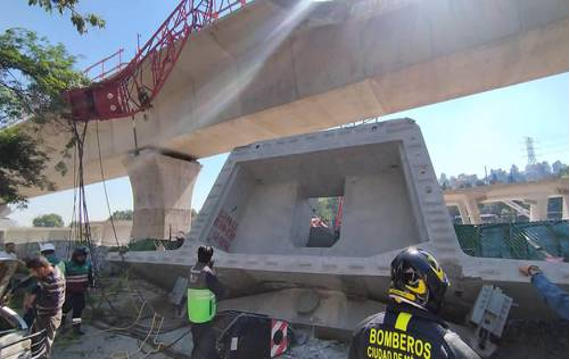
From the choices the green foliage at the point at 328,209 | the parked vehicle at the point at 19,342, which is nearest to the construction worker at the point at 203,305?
the parked vehicle at the point at 19,342

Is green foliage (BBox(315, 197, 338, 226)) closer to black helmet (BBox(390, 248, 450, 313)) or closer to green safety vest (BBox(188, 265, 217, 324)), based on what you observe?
green safety vest (BBox(188, 265, 217, 324))

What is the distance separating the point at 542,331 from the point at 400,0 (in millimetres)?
7016

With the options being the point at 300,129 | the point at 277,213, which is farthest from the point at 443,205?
the point at 300,129

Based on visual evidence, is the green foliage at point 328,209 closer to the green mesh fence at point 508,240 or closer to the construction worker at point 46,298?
the green mesh fence at point 508,240

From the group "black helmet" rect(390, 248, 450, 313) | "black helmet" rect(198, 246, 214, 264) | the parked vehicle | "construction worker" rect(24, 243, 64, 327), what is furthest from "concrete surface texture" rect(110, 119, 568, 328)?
the parked vehicle

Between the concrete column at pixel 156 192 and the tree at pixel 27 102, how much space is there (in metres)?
3.56

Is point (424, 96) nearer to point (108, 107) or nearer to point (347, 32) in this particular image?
point (347, 32)

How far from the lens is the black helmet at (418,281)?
7.97 ft

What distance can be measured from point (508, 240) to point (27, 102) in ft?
37.6

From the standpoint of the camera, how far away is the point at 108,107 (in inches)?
452

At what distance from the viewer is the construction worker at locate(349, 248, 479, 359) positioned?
85.0 inches

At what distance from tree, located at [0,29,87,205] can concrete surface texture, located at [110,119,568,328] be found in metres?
5.63

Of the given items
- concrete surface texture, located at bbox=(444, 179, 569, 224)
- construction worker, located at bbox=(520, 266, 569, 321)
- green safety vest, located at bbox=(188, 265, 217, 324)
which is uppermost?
concrete surface texture, located at bbox=(444, 179, 569, 224)

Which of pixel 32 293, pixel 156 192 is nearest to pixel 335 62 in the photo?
pixel 32 293
